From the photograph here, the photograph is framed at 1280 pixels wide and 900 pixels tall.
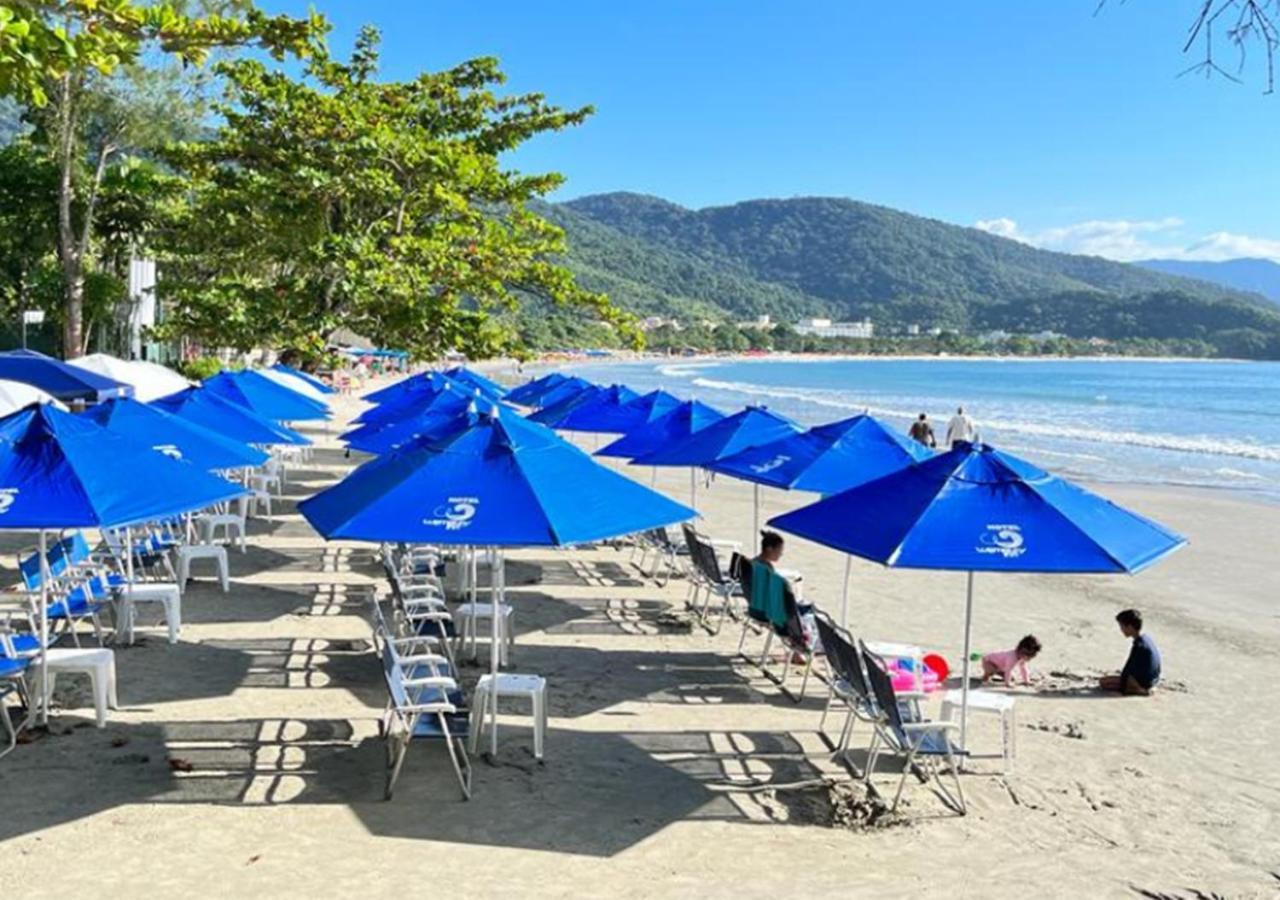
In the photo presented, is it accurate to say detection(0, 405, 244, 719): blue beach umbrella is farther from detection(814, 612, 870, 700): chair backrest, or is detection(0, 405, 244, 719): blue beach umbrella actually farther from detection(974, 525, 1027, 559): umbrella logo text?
detection(974, 525, 1027, 559): umbrella logo text

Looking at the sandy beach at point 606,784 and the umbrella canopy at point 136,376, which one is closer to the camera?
the sandy beach at point 606,784

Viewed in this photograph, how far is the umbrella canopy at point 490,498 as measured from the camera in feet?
17.8

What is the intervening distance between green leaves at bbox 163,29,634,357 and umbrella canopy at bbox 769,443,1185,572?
1321 centimetres

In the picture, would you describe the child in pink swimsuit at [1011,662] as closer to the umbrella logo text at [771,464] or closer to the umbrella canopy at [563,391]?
the umbrella logo text at [771,464]

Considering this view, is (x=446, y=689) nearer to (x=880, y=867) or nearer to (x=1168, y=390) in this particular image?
(x=880, y=867)

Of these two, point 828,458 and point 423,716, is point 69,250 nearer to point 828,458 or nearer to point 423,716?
point 828,458

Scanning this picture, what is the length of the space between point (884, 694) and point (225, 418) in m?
7.56

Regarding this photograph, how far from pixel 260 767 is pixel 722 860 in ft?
8.33

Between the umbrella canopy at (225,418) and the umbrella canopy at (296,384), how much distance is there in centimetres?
348

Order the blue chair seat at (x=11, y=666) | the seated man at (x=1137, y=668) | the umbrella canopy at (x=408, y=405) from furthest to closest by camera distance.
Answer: the umbrella canopy at (x=408, y=405), the seated man at (x=1137, y=668), the blue chair seat at (x=11, y=666)

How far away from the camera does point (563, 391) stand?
18.5m

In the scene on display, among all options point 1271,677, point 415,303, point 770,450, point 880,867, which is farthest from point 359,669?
point 415,303

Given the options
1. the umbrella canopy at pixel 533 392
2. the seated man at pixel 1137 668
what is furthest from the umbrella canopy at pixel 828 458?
the umbrella canopy at pixel 533 392

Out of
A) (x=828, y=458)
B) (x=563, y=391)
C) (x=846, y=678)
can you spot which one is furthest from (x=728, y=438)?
(x=563, y=391)
